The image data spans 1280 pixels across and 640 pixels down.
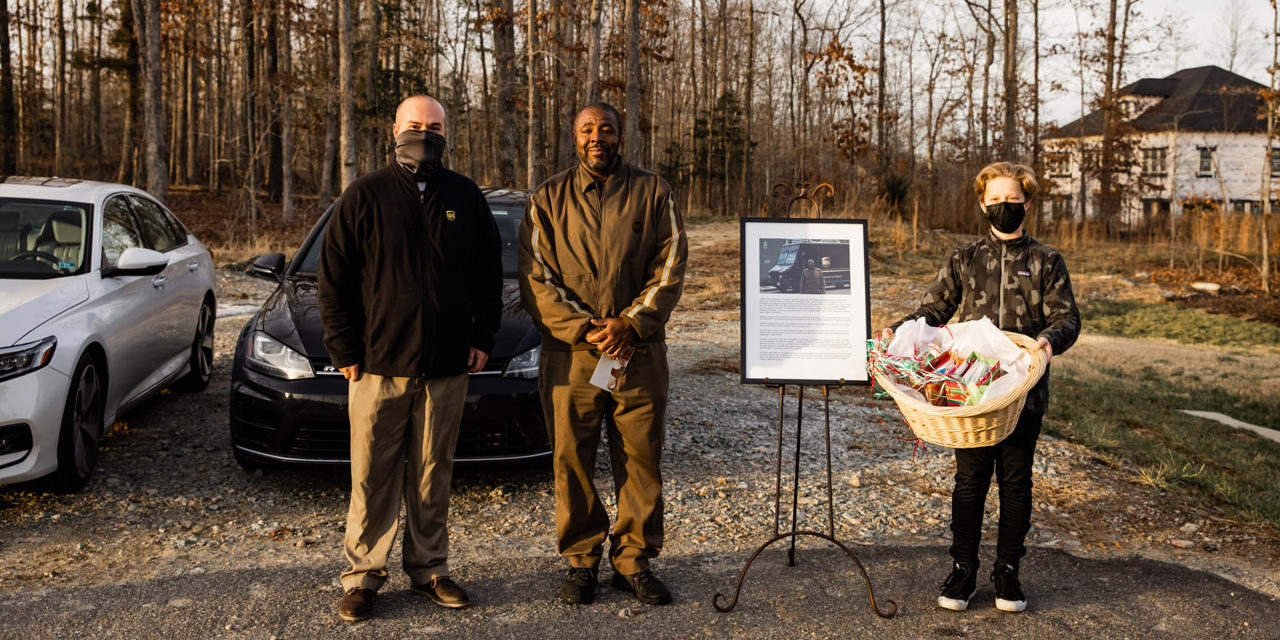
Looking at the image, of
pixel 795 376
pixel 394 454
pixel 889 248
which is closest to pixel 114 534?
pixel 394 454

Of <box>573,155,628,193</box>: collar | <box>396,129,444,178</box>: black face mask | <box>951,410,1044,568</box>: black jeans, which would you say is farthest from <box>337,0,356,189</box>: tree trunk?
<box>951,410,1044,568</box>: black jeans

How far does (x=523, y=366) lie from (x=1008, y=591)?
263 cm

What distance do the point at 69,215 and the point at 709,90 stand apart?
144 feet

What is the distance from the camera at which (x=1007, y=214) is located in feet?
12.0

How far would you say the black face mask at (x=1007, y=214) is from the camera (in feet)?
12.0

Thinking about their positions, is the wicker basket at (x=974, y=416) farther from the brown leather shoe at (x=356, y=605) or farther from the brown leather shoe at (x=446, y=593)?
the brown leather shoe at (x=356, y=605)

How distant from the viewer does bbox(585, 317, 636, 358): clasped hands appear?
141 inches

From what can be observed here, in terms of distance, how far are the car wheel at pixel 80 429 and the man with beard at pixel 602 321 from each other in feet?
8.99

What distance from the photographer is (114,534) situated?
15.0 feet

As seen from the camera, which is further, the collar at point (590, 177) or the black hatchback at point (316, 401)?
the black hatchback at point (316, 401)

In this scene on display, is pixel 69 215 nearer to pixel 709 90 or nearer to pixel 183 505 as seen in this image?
pixel 183 505

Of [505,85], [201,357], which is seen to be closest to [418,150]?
[201,357]

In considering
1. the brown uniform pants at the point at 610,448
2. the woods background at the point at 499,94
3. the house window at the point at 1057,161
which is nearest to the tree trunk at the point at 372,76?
the woods background at the point at 499,94

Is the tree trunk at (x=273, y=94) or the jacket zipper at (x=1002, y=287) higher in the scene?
the tree trunk at (x=273, y=94)
